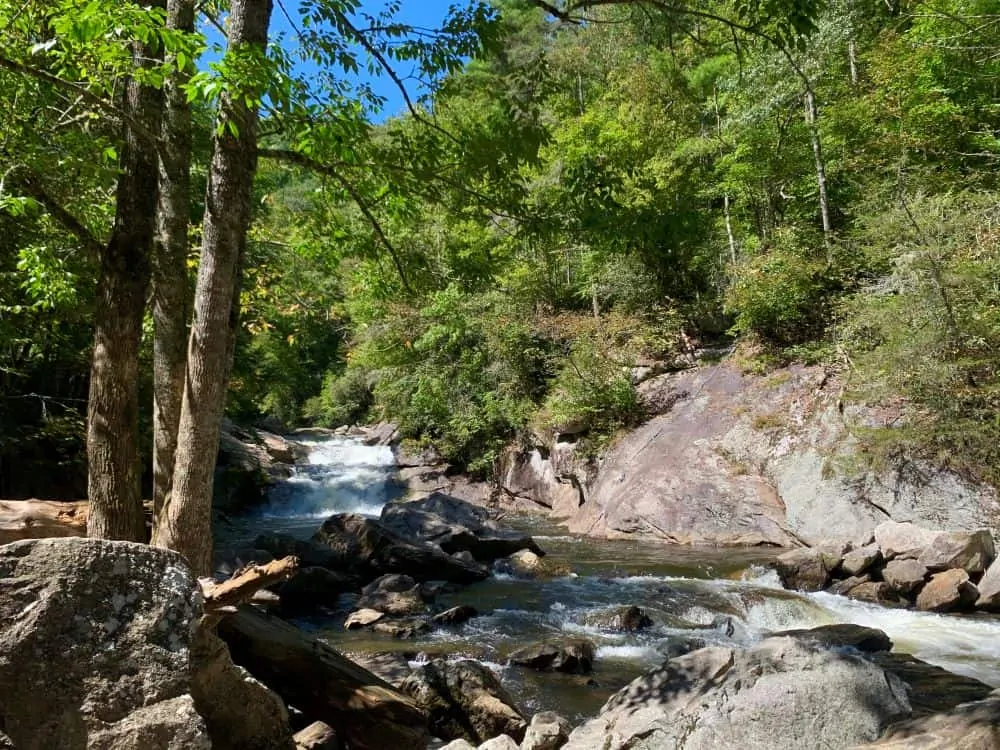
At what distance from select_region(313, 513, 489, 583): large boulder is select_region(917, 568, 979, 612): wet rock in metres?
6.45

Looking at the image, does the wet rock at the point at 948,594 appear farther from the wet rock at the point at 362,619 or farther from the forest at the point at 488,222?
the wet rock at the point at 362,619

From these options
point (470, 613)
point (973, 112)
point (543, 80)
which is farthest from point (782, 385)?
point (543, 80)

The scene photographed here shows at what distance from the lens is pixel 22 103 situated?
5648 millimetres

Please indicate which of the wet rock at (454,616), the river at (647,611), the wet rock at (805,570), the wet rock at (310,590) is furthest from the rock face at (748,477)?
the wet rock at (310,590)

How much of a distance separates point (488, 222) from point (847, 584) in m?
7.76

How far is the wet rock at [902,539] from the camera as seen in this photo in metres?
9.98

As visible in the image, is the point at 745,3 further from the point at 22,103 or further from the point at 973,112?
the point at 973,112

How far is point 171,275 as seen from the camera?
4.88m

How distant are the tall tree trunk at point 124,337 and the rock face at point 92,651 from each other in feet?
7.11

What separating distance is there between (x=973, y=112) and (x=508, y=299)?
12.8 meters

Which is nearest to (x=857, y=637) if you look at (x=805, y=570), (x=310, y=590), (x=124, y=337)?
(x=805, y=570)

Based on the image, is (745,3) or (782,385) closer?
(745,3)

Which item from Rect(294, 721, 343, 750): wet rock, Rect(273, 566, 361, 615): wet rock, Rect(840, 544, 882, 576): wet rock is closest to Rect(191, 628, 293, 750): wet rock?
Rect(294, 721, 343, 750): wet rock

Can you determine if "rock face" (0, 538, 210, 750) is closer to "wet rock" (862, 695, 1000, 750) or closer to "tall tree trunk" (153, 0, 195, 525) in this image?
"tall tree trunk" (153, 0, 195, 525)
